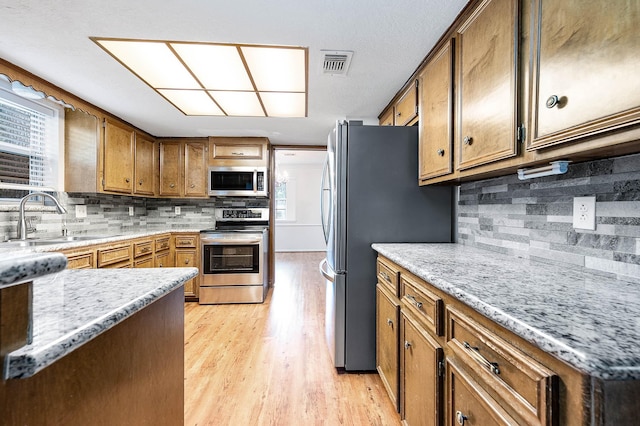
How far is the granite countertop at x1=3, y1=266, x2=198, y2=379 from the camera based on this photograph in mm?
433

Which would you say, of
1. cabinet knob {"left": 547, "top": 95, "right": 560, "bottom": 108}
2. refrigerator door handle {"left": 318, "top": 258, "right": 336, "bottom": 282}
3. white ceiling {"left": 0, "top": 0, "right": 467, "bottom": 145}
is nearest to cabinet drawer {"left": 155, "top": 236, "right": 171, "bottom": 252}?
white ceiling {"left": 0, "top": 0, "right": 467, "bottom": 145}

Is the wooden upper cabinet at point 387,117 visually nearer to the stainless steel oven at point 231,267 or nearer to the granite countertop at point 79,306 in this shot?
the stainless steel oven at point 231,267

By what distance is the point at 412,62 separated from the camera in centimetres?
194

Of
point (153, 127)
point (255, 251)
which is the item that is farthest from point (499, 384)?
point (153, 127)

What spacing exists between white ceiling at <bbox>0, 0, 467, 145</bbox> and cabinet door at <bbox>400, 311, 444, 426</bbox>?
59.1 inches

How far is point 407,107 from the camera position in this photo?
222 centimetres

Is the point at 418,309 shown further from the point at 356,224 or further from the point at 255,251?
the point at 255,251

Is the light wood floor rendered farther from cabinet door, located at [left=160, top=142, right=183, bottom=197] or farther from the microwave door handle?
cabinet door, located at [left=160, top=142, right=183, bottom=197]

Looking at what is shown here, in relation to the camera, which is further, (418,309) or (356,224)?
(356,224)

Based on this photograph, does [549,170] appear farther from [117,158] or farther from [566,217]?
[117,158]

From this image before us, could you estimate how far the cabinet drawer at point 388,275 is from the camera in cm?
157

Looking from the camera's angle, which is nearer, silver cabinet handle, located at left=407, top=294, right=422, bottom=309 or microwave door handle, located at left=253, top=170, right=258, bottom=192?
silver cabinet handle, located at left=407, top=294, right=422, bottom=309

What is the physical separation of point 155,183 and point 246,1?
305 centimetres

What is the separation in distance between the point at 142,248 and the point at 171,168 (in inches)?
50.8
